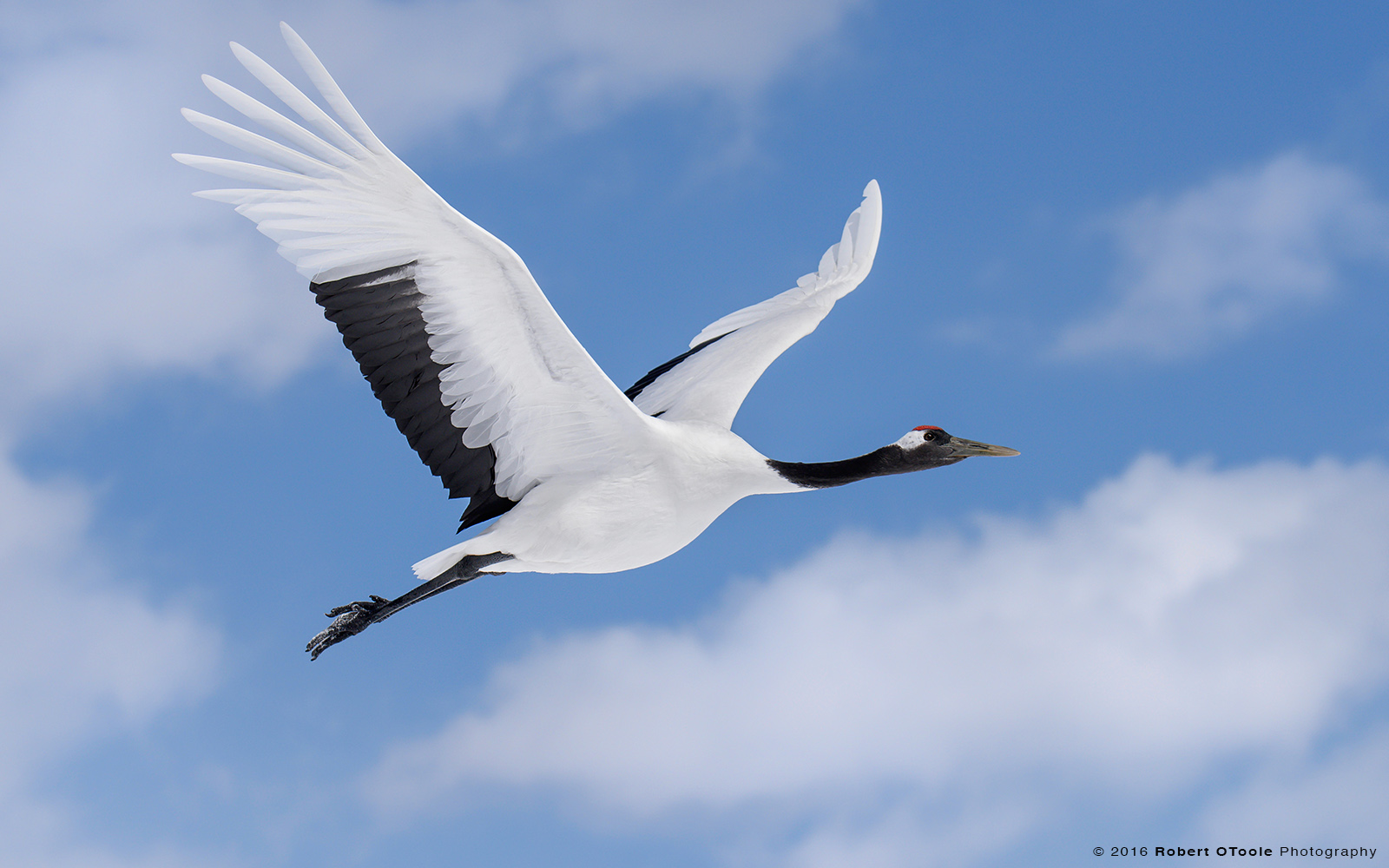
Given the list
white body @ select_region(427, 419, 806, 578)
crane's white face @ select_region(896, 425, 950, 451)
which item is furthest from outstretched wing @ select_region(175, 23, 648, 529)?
crane's white face @ select_region(896, 425, 950, 451)

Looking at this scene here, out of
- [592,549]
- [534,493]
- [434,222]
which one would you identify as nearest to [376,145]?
[434,222]

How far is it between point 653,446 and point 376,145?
2320 mm

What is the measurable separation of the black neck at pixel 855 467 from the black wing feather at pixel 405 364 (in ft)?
6.24

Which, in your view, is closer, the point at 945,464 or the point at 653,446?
the point at 653,446

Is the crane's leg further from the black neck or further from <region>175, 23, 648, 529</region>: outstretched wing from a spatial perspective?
the black neck

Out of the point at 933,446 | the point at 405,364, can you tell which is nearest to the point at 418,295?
the point at 405,364

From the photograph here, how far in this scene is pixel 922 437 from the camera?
7.22 m

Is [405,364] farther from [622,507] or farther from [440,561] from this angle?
[622,507]

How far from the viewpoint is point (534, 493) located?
22.2 feet

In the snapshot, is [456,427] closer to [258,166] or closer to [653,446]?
[653,446]

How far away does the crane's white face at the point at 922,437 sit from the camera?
7219 millimetres

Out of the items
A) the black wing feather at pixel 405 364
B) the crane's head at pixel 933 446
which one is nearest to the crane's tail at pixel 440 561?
the black wing feather at pixel 405 364

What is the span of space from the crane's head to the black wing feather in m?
2.68

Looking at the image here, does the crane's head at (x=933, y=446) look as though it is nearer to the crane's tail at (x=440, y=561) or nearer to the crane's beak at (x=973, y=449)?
the crane's beak at (x=973, y=449)
